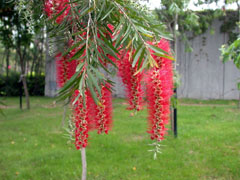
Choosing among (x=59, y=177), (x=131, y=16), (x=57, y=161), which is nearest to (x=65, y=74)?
(x=131, y=16)

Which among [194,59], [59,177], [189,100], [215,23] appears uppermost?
[215,23]

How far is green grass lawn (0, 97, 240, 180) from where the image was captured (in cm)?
325

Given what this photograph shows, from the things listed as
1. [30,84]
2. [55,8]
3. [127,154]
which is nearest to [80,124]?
[55,8]

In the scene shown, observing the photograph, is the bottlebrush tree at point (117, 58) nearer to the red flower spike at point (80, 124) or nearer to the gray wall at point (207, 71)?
the red flower spike at point (80, 124)

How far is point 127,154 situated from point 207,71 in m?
6.56

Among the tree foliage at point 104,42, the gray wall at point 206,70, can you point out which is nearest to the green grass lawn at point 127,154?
the tree foliage at point 104,42

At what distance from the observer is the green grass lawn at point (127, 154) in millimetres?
3254

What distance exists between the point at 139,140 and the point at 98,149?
797 mm

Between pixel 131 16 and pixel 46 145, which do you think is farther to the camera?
pixel 46 145

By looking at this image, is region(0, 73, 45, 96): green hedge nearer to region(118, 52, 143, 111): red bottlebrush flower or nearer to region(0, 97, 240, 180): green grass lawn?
region(0, 97, 240, 180): green grass lawn

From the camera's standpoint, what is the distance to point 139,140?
14.8ft

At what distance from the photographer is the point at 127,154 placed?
152 inches

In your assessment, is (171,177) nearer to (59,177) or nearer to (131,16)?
(59,177)

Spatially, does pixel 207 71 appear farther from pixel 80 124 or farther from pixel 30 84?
pixel 80 124
